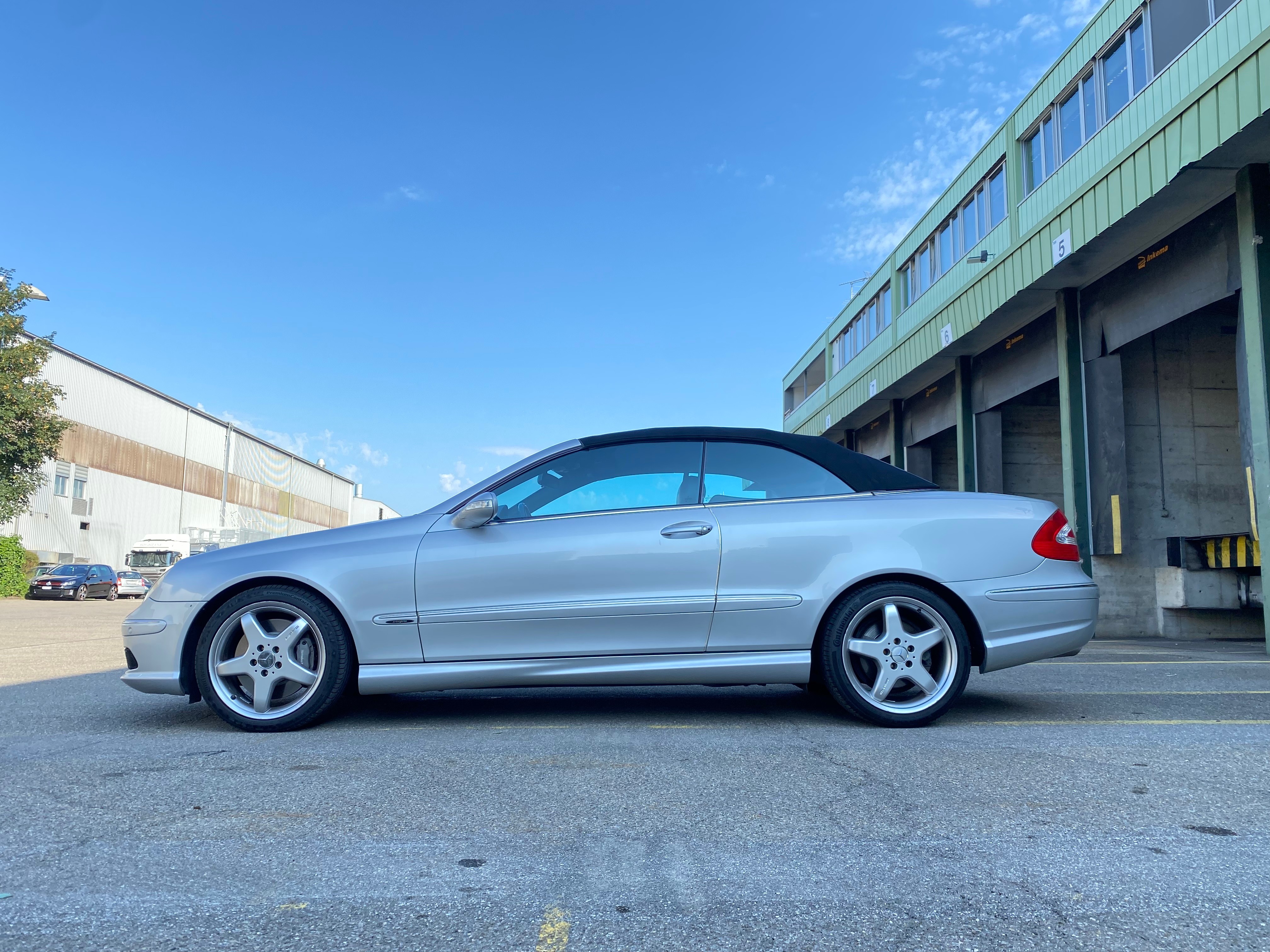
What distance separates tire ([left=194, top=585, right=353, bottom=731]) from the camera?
429 cm

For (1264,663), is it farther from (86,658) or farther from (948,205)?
(948,205)

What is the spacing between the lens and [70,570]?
30.7 metres

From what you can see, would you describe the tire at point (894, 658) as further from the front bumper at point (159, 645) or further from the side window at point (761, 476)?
the front bumper at point (159, 645)

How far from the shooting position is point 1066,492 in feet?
52.5

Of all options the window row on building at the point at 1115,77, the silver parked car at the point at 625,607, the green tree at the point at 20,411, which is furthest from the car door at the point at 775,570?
the green tree at the point at 20,411

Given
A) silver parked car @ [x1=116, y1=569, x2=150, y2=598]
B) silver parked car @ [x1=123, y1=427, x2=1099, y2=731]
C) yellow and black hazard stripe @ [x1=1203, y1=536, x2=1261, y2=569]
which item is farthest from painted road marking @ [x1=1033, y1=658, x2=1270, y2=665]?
silver parked car @ [x1=116, y1=569, x2=150, y2=598]

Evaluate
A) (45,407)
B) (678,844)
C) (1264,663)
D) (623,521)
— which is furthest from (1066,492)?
(45,407)

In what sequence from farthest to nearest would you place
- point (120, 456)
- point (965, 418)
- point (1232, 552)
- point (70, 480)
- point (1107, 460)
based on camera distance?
point (120, 456)
point (70, 480)
point (965, 418)
point (1107, 460)
point (1232, 552)

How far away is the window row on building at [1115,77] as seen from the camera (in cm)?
1184

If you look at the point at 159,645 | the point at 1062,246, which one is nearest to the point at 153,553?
the point at 1062,246

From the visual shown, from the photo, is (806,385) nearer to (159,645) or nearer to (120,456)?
(120,456)

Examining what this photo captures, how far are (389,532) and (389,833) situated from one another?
6.72 ft

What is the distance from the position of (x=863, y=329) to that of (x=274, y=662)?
27.1m

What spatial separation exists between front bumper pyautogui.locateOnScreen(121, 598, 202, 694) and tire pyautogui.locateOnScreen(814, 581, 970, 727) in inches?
116
